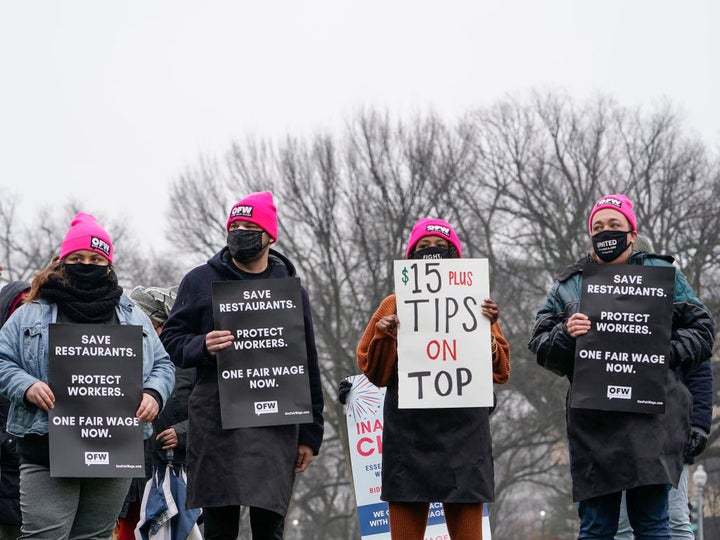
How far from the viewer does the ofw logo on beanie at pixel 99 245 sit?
6.22 m

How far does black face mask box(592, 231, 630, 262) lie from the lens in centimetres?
649

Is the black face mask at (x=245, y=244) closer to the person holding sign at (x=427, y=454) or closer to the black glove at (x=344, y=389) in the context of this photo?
the person holding sign at (x=427, y=454)

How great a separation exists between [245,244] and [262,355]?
0.61 m

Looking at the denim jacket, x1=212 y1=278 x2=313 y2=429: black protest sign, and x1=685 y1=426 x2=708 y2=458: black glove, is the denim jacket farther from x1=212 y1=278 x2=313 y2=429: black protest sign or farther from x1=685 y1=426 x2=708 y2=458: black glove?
x1=685 y1=426 x2=708 y2=458: black glove

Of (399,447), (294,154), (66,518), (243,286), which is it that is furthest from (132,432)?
(294,154)

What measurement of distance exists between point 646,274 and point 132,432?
2805 mm

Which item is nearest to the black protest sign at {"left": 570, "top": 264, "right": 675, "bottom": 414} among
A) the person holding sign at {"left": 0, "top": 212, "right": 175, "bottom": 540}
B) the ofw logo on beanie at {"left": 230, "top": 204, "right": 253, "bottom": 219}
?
the ofw logo on beanie at {"left": 230, "top": 204, "right": 253, "bottom": 219}

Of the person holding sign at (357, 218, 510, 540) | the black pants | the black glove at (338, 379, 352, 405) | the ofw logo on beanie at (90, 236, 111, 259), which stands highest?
the ofw logo on beanie at (90, 236, 111, 259)

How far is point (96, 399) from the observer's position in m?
6.13

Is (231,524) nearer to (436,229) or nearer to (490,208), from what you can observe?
(436,229)

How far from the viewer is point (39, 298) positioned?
621 cm

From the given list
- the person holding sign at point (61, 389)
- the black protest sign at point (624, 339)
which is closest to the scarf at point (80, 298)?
the person holding sign at point (61, 389)

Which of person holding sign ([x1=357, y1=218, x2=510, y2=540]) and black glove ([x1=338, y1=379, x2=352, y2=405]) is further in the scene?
black glove ([x1=338, y1=379, x2=352, y2=405])

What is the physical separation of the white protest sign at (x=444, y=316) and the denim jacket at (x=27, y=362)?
4.58 ft
